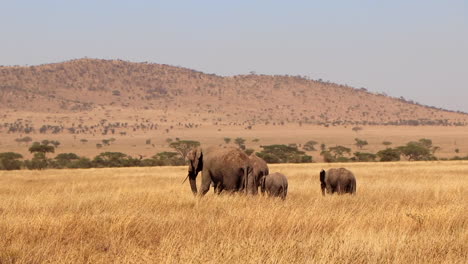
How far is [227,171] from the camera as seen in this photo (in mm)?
14711

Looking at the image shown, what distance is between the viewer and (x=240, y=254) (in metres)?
6.59

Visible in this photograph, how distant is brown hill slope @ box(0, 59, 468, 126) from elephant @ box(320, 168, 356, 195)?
106516 millimetres

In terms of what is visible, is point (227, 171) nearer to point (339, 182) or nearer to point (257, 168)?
point (257, 168)

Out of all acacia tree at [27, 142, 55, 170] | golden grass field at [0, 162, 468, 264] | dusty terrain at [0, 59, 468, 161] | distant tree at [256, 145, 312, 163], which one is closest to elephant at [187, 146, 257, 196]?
golden grass field at [0, 162, 468, 264]

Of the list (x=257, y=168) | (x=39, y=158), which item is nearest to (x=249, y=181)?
(x=257, y=168)

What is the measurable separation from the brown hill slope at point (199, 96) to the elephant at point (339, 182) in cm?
10652

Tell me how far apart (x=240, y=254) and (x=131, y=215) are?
3.34 m

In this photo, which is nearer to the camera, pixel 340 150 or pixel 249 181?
pixel 249 181

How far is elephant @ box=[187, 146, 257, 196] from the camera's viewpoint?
47.9 ft

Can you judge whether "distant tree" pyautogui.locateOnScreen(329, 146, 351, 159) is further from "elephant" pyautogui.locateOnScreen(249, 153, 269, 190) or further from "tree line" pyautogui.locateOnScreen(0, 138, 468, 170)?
"elephant" pyautogui.locateOnScreen(249, 153, 269, 190)

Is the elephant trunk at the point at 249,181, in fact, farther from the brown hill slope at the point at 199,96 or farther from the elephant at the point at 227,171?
the brown hill slope at the point at 199,96

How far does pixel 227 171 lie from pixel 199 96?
134362mm

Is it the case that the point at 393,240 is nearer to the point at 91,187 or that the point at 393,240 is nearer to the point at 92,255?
the point at 92,255

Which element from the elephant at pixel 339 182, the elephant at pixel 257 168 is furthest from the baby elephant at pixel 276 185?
the elephant at pixel 339 182
